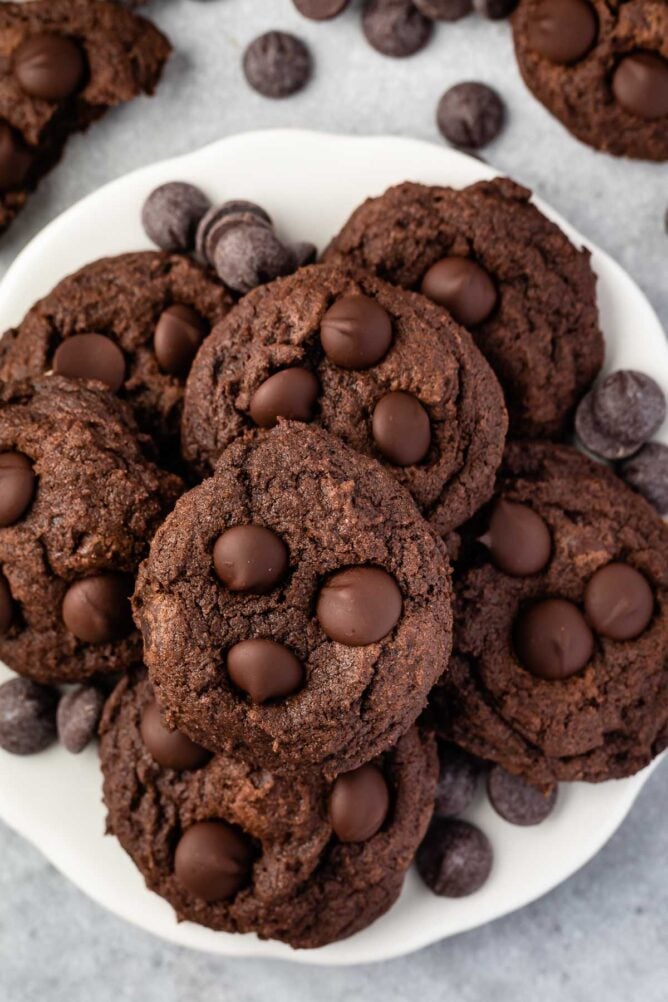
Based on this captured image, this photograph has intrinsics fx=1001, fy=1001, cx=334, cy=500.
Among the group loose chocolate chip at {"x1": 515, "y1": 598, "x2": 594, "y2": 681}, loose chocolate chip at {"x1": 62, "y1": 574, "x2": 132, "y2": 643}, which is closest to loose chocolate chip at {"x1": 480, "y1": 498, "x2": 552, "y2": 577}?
loose chocolate chip at {"x1": 515, "y1": 598, "x2": 594, "y2": 681}

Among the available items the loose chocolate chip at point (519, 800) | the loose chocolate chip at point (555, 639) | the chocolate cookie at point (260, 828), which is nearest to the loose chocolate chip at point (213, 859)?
the chocolate cookie at point (260, 828)

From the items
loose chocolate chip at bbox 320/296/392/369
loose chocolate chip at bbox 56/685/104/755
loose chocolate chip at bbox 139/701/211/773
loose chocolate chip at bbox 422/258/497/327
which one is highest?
loose chocolate chip at bbox 422/258/497/327

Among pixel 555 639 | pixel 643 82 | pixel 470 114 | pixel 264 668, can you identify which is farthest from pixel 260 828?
pixel 643 82

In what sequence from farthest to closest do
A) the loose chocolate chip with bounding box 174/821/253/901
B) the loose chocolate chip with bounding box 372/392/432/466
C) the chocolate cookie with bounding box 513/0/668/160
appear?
→ the chocolate cookie with bounding box 513/0/668/160 < the loose chocolate chip with bounding box 174/821/253/901 < the loose chocolate chip with bounding box 372/392/432/466

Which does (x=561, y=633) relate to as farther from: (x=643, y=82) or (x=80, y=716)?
(x=643, y=82)

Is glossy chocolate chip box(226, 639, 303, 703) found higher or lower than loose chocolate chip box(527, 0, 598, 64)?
lower

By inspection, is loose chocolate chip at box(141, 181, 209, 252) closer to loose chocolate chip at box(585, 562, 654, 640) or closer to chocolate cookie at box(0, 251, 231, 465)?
chocolate cookie at box(0, 251, 231, 465)

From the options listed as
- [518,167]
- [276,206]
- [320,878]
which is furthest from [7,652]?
[518,167]
